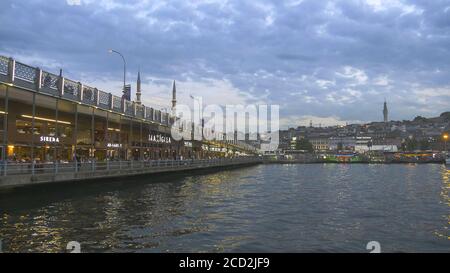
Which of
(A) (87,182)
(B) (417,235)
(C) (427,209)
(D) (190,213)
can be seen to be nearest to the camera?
(B) (417,235)

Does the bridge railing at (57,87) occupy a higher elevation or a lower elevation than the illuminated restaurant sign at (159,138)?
higher

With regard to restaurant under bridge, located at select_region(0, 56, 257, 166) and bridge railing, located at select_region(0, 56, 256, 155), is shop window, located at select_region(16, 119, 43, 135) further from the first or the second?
bridge railing, located at select_region(0, 56, 256, 155)

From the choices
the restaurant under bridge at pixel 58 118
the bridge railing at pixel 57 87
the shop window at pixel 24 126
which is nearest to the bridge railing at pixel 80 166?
the restaurant under bridge at pixel 58 118

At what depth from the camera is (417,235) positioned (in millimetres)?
18609

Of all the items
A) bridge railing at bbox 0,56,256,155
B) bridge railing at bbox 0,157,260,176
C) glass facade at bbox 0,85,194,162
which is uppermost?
bridge railing at bbox 0,56,256,155

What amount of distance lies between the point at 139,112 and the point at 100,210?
29.3 m

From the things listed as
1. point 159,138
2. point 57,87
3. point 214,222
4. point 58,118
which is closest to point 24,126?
point 58,118

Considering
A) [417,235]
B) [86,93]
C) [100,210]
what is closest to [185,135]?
[86,93]

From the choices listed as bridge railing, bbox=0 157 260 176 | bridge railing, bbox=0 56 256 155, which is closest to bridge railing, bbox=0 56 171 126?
bridge railing, bbox=0 56 256 155

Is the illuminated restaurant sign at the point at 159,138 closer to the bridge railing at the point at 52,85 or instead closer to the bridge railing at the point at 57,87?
the bridge railing at the point at 57,87
